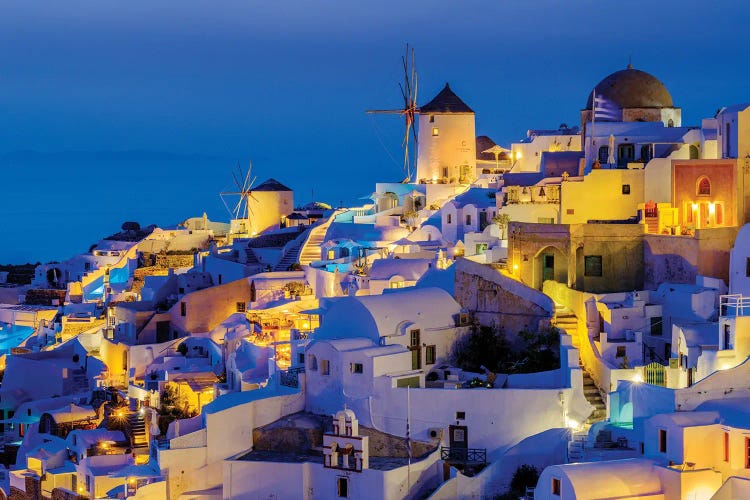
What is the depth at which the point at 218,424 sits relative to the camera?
80.6ft

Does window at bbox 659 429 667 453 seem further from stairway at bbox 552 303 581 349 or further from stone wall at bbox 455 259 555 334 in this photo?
stone wall at bbox 455 259 555 334

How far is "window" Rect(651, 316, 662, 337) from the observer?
83.4 ft

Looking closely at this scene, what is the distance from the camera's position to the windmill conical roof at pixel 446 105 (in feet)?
144

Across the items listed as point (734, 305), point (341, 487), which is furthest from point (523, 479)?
point (734, 305)

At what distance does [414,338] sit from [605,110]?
11.8m

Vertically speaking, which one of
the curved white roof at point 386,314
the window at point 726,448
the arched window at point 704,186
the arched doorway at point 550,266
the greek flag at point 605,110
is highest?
the greek flag at point 605,110

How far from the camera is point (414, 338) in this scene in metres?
25.3

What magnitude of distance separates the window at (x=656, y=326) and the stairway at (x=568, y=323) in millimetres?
1315

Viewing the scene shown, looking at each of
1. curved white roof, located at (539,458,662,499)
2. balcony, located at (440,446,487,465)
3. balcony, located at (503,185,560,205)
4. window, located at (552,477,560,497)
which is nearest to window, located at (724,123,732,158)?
balcony, located at (503,185,560,205)

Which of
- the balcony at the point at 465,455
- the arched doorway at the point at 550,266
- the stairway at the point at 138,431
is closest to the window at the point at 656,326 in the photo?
the arched doorway at the point at 550,266

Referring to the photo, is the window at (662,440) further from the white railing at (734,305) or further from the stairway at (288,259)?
the stairway at (288,259)

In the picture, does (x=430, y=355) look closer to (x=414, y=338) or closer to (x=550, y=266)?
(x=414, y=338)

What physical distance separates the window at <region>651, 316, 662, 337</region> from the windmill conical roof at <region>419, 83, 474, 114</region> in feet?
63.5

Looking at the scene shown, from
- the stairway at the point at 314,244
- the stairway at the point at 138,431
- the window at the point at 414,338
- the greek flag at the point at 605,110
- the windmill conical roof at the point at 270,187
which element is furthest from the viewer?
the windmill conical roof at the point at 270,187
